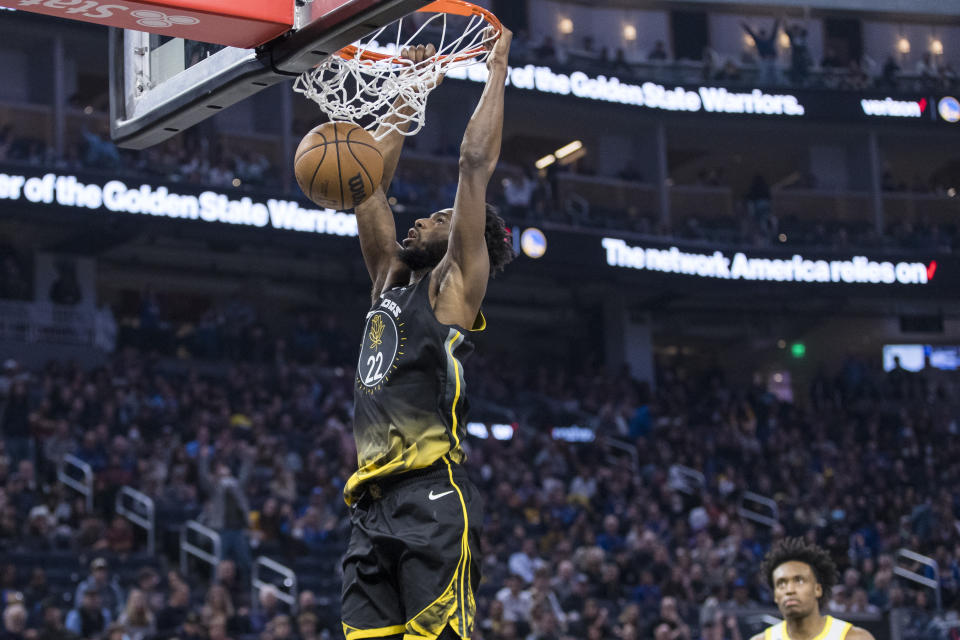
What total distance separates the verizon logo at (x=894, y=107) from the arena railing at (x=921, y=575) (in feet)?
37.2

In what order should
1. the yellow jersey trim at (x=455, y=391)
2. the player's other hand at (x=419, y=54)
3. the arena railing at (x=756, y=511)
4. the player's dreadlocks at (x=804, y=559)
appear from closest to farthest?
the yellow jersey trim at (x=455, y=391) < the player's other hand at (x=419, y=54) < the player's dreadlocks at (x=804, y=559) < the arena railing at (x=756, y=511)

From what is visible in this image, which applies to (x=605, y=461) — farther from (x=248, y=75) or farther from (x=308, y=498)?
(x=248, y=75)

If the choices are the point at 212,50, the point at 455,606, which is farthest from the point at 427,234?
the point at 455,606

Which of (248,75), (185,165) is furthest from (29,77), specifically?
(248,75)

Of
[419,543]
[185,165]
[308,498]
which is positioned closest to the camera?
[419,543]

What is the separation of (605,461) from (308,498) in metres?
6.24

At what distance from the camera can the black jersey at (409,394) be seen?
434 cm

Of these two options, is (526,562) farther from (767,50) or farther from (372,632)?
(767,50)

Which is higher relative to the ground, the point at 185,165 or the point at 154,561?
the point at 185,165

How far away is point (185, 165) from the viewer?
64.2 ft

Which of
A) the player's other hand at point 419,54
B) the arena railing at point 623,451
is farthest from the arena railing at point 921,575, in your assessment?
the player's other hand at point 419,54

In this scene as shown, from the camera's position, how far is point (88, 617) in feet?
35.9

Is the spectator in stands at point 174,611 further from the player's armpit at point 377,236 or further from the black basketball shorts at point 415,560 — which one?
the black basketball shorts at point 415,560

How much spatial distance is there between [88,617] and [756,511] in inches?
461
